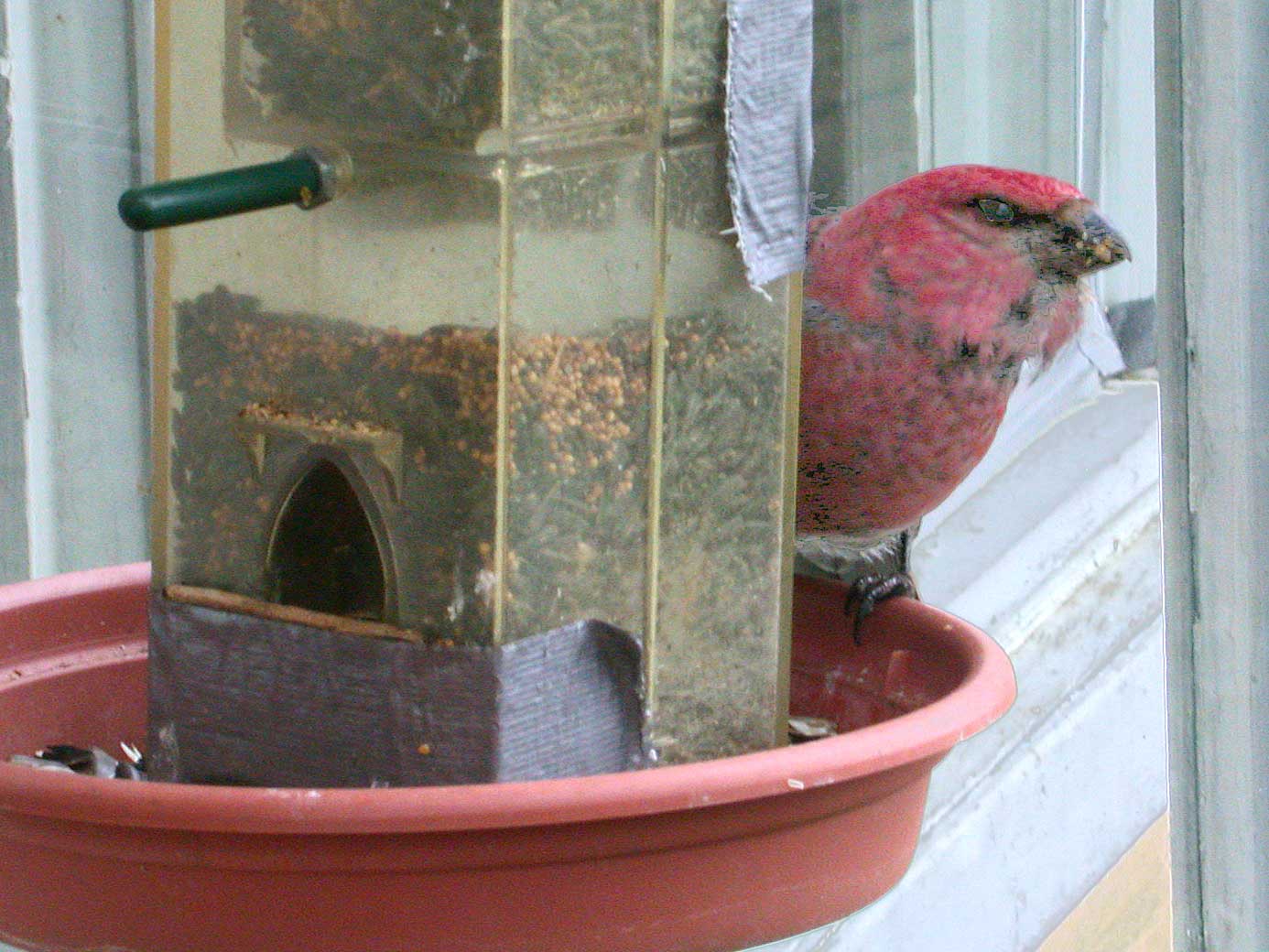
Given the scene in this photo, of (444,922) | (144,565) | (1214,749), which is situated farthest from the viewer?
(1214,749)

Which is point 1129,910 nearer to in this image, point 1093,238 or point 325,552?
point 1093,238

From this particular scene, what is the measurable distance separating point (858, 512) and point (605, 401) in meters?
0.57

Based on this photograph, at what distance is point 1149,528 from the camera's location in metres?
2.54

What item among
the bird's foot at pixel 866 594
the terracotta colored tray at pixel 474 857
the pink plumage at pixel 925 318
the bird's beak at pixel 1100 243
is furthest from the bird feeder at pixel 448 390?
the bird's beak at pixel 1100 243

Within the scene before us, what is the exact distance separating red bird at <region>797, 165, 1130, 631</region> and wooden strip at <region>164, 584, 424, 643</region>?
53 cm

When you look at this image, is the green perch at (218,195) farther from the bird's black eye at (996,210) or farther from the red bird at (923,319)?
the bird's black eye at (996,210)

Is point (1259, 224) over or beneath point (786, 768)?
over

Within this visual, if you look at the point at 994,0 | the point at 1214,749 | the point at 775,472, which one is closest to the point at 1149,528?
the point at 994,0

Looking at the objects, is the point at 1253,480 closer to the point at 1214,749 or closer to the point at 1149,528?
the point at 1214,749

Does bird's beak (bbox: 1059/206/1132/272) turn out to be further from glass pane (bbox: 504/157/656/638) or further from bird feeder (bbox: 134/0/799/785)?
glass pane (bbox: 504/157/656/638)

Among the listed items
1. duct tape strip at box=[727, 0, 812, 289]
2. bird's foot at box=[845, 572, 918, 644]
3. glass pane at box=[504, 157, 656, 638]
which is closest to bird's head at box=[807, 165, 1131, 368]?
bird's foot at box=[845, 572, 918, 644]

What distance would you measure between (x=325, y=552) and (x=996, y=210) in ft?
2.34

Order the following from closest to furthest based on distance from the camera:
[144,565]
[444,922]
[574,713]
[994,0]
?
[444,922] → [574,713] → [144,565] → [994,0]

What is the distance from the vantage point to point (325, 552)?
0.84 m
